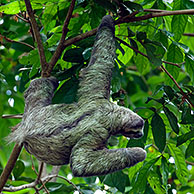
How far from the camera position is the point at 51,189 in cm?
518

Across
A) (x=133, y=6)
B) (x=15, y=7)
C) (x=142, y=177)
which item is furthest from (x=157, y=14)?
(x=142, y=177)

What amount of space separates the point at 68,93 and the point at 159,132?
3.73 feet

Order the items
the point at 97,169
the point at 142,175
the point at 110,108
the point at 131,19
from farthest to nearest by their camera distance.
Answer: the point at 142,175 < the point at 131,19 < the point at 110,108 < the point at 97,169

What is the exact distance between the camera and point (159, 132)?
4344 mm

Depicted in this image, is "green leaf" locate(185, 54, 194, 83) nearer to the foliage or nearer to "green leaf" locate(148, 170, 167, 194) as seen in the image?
the foliage

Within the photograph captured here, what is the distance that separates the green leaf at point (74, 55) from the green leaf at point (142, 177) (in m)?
1.53

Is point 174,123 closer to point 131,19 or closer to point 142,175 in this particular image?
point 142,175

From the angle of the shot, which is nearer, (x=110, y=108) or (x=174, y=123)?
(x=110, y=108)

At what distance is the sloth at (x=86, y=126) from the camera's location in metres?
3.59

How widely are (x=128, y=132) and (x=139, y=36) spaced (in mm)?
1157

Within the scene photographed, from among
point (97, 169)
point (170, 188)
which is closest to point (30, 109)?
point (97, 169)

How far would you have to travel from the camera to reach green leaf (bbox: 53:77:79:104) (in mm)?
4320

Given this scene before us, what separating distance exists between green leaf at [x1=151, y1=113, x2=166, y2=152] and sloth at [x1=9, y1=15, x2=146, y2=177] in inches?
25.4

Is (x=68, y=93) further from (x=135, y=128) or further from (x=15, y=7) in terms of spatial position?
(x=15, y=7)
